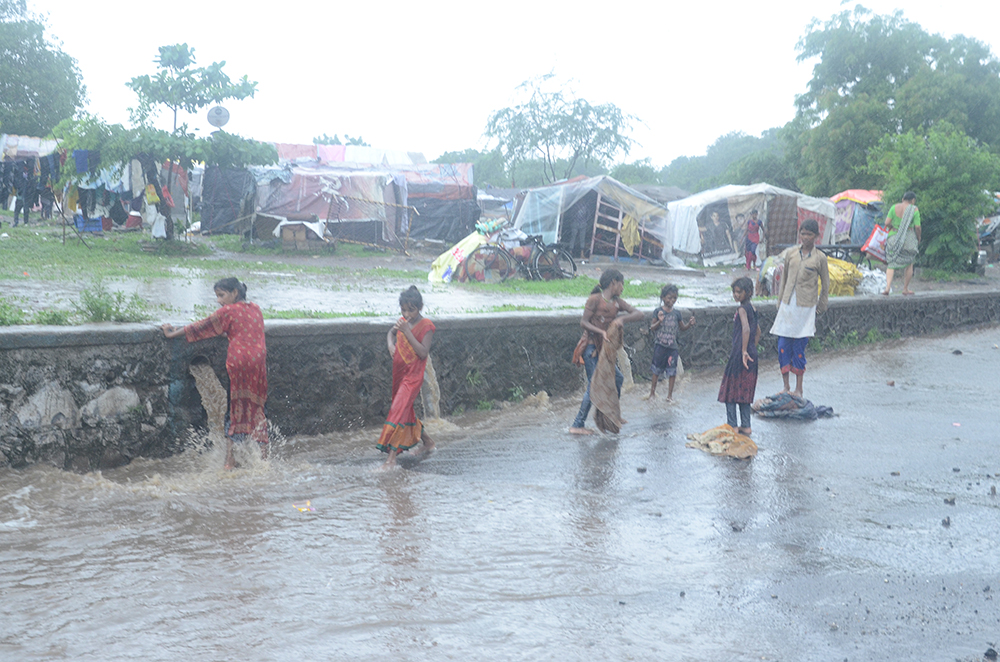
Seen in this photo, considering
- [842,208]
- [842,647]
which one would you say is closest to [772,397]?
[842,647]

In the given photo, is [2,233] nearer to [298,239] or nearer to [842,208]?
[298,239]

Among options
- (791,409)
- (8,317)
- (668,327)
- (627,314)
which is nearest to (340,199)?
(668,327)

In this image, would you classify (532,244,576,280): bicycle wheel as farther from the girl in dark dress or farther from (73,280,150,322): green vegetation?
(73,280,150,322): green vegetation

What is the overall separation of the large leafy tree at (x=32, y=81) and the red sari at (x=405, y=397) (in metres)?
35.6

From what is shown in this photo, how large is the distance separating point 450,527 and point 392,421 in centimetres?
147

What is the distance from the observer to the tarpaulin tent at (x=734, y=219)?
22.8m

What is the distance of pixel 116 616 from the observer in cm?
346

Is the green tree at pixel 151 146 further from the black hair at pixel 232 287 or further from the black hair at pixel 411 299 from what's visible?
the black hair at pixel 411 299

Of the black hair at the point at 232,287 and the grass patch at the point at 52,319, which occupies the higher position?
the black hair at the point at 232,287

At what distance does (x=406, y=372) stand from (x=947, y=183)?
15.6 m

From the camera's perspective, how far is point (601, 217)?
2259cm

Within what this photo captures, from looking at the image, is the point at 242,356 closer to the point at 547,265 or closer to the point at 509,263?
the point at 509,263

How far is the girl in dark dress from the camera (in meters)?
6.65

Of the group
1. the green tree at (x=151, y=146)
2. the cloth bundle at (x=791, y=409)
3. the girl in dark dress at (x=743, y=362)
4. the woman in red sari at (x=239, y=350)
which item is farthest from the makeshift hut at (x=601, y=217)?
the woman in red sari at (x=239, y=350)
